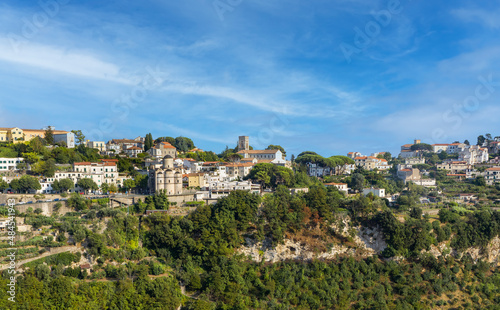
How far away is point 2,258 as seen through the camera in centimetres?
2191

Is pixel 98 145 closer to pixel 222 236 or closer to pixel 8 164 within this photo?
pixel 8 164

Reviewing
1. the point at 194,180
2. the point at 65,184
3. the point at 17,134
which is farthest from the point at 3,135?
the point at 194,180

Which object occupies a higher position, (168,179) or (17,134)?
(17,134)

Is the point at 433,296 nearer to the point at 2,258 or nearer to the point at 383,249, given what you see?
the point at 383,249

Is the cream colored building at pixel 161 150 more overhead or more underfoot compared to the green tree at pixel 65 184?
more overhead

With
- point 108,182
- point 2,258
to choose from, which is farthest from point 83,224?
point 108,182

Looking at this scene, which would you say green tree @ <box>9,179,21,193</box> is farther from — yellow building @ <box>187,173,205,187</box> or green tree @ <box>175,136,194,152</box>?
green tree @ <box>175,136,194,152</box>

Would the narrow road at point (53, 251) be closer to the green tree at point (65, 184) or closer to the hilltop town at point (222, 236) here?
the hilltop town at point (222, 236)

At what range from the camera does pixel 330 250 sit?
29094mm

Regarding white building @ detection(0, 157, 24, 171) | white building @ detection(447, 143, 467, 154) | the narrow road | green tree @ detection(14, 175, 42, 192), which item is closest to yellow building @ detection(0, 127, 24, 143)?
white building @ detection(0, 157, 24, 171)

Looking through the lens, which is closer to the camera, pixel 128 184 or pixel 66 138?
pixel 128 184

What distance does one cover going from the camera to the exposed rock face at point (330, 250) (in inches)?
1128

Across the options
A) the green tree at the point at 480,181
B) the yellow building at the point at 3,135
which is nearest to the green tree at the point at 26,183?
the yellow building at the point at 3,135

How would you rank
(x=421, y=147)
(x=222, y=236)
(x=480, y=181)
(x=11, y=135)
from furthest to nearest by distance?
(x=421, y=147) < (x=480, y=181) < (x=11, y=135) < (x=222, y=236)
